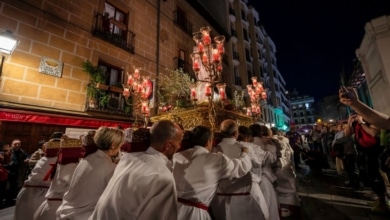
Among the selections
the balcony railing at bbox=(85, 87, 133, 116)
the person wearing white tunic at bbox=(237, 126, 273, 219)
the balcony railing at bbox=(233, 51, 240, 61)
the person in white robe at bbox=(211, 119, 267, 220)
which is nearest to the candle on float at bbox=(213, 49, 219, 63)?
the person wearing white tunic at bbox=(237, 126, 273, 219)

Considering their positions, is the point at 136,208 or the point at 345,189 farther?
the point at 345,189

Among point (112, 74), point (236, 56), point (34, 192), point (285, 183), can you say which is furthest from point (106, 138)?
point (236, 56)

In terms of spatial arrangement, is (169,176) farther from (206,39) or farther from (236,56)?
(236,56)

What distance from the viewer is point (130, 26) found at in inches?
412

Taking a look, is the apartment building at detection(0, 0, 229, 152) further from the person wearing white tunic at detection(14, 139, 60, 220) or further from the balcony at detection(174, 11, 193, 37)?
the person wearing white tunic at detection(14, 139, 60, 220)

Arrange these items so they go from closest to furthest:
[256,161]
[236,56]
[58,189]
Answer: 1. [58,189]
2. [256,161]
3. [236,56]

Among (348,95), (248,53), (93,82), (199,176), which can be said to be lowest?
(199,176)

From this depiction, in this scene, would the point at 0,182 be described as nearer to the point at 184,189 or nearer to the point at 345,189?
the point at 184,189

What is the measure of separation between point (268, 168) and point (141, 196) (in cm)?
318

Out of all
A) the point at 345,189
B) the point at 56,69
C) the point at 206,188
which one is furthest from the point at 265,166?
the point at 56,69

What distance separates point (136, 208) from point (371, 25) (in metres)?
11.9

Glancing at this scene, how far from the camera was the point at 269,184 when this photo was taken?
3.77 m

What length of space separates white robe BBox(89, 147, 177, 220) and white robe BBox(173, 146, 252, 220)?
76 centimetres

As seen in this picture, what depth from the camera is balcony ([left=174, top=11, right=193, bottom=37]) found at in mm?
13578
